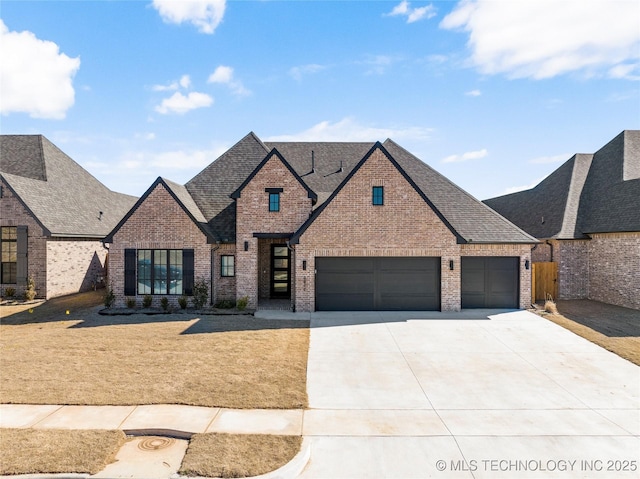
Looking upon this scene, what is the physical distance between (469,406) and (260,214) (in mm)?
11685

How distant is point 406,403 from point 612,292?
1594 cm

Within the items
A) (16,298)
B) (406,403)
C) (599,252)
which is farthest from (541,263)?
(16,298)

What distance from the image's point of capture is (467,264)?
53.5 feet

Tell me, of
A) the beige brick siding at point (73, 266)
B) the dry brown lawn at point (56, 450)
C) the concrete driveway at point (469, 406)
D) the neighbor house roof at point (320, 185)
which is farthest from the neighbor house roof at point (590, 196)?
the beige brick siding at point (73, 266)

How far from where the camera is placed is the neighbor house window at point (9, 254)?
18.9 m

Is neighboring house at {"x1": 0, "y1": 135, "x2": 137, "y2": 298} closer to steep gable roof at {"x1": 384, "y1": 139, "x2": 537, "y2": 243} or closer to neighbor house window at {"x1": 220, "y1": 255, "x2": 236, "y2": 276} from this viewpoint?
neighbor house window at {"x1": 220, "y1": 255, "x2": 236, "y2": 276}

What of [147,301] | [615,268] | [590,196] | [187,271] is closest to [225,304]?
[187,271]

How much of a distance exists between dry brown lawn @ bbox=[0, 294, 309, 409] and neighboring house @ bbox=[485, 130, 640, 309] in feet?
48.2

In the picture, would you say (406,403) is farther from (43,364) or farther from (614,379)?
(43,364)

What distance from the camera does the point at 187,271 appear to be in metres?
16.5

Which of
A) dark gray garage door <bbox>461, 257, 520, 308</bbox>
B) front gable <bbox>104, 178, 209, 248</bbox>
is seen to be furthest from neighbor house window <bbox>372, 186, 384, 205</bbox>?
front gable <bbox>104, 178, 209, 248</bbox>

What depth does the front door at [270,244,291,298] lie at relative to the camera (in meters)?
18.7

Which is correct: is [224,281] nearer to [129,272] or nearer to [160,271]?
[160,271]

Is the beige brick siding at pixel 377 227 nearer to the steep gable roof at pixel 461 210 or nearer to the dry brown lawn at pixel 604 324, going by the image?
the steep gable roof at pixel 461 210
